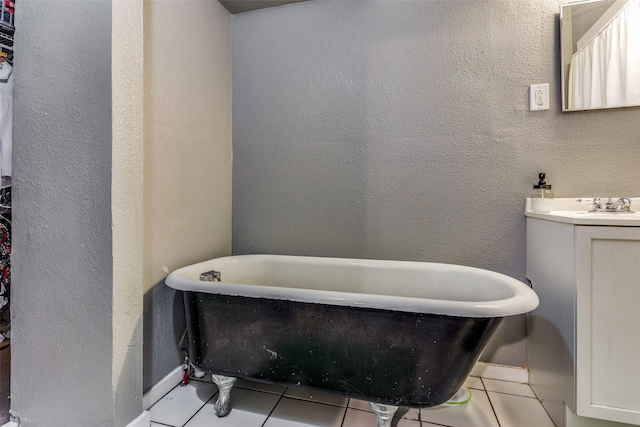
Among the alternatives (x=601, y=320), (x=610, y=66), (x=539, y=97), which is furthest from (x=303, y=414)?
(x=610, y=66)

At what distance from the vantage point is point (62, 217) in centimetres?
95

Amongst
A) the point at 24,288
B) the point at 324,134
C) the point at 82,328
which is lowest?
the point at 82,328

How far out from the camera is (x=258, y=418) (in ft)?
3.49

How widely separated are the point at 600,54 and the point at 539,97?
26 cm

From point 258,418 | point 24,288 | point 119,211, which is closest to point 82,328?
point 24,288

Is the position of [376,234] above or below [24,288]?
above

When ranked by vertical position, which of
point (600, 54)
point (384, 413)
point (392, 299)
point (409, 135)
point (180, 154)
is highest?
point (600, 54)

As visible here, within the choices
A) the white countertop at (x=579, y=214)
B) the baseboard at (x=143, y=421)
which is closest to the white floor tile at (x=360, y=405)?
the baseboard at (x=143, y=421)

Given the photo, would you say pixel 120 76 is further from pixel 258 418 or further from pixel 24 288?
pixel 258 418

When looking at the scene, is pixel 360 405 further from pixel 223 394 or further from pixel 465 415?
pixel 223 394

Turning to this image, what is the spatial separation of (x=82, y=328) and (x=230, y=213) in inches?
35.0

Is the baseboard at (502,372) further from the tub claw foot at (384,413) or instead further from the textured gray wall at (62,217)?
the textured gray wall at (62,217)

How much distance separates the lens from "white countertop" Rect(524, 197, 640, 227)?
2.77ft

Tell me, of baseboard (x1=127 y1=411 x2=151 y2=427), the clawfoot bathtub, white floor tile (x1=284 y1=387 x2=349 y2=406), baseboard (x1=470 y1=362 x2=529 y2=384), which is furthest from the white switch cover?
baseboard (x1=127 y1=411 x2=151 y2=427)
